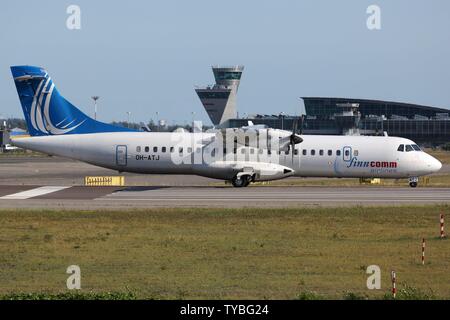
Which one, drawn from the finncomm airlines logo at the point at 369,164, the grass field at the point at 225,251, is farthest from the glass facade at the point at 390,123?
the grass field at the point at 225,251

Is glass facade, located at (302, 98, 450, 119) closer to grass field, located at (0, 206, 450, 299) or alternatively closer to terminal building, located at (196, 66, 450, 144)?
terminal building, located at (196, 66, 450, 144)

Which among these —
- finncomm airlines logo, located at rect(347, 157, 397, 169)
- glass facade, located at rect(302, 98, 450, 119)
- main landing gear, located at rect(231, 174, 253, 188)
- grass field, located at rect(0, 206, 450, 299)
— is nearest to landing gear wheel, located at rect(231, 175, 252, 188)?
main landing gear, located at rect(231, 174, 253, 188)

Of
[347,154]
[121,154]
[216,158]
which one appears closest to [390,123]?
[347,154]

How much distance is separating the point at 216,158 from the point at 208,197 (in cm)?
634

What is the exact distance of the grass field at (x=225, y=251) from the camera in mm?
21391

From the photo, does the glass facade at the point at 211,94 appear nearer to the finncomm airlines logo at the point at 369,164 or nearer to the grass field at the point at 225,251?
the finncomm airlines logo at the point at 369,164

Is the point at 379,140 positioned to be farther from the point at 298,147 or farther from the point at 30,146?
the point at 30,146

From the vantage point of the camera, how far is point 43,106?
49.6 m

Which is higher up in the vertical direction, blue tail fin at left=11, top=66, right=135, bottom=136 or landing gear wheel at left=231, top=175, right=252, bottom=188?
blue tail fin at left=11, top=66, right=135, bottom=136

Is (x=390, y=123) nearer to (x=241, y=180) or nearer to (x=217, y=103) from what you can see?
(x=217, y=103)

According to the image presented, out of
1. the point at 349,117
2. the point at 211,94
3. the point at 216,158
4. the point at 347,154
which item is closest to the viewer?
the point at 216,158

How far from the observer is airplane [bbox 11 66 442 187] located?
49531 millimetres

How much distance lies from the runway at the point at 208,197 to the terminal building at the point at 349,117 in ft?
290
